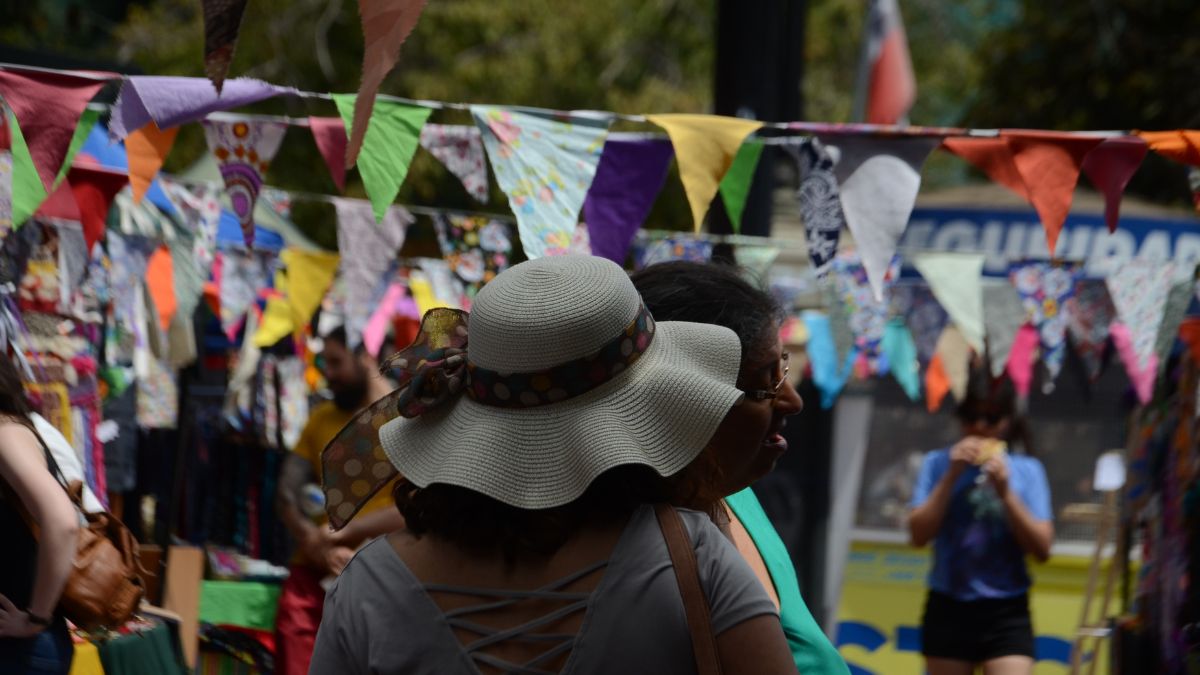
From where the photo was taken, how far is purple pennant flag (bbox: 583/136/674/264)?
17.0 feet

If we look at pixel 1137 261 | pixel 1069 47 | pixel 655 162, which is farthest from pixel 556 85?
pixel 655 162

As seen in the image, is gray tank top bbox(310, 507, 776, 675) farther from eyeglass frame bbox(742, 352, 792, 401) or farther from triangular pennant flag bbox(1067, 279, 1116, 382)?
triangular pennant flag bbox(1067, 279, 1116, 382)

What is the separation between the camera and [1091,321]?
806cm

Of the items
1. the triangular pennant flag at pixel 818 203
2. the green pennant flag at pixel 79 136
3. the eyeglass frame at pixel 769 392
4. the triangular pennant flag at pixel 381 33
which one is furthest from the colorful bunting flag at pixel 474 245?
the triangular pennant flag at pixel 381 33

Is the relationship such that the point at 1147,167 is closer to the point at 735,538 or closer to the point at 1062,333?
the point at 1062,333

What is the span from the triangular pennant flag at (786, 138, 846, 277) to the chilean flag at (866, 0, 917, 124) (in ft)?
19.9

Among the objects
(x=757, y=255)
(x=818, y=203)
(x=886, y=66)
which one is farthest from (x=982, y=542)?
(x=886, y=66)

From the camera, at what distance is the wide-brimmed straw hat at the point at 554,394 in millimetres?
2002

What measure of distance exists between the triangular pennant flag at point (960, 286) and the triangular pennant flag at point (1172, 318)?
3.17 ft

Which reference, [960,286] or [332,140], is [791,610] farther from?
[960,286]

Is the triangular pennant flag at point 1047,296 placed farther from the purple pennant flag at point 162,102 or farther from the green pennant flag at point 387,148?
the purple pennant flag at point 162,102

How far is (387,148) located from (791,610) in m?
2.84

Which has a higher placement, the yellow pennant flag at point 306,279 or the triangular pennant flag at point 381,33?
the triangular pennant flag at point 381,33

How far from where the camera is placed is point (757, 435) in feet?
7.95
